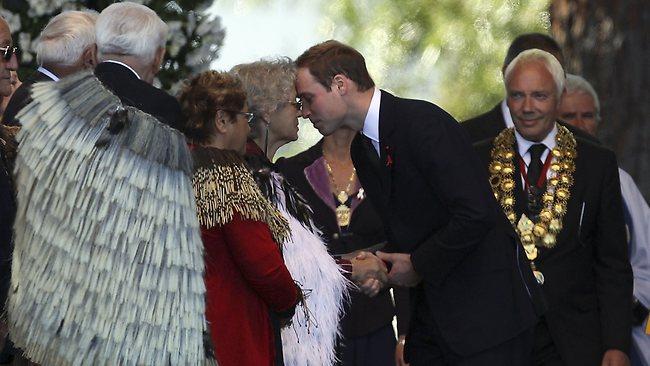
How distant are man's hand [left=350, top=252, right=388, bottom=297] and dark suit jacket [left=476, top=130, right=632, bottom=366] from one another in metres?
0.72

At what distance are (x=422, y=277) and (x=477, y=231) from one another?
0.32 m

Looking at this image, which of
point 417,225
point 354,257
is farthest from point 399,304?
point 417,225

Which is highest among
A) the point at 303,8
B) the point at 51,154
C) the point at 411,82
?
the point at 303,8

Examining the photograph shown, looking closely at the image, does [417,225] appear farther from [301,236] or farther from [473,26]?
[473,26]

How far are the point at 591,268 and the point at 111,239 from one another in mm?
2463

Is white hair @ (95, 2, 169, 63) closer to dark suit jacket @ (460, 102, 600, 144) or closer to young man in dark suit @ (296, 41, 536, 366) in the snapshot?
young man in dark suit @ (296, 41, 536, 366)

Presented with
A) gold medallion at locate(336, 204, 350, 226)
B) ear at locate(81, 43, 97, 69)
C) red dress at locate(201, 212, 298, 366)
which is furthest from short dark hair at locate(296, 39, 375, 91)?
gold medallion at locate(336, 204, 350, 226)

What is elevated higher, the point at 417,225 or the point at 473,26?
the point at 473,26

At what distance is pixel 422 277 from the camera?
19.9 feet

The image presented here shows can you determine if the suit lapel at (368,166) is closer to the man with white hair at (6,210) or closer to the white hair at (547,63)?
the white hair at (547,63)

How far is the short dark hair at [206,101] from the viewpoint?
20.1 ft

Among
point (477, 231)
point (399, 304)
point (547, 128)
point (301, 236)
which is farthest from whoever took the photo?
point (399, 304)

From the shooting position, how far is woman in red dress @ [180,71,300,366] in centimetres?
582

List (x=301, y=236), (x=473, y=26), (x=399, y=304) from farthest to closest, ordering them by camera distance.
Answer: (x=473, y=26), (x=399, y=304), (x=301, y=236)
